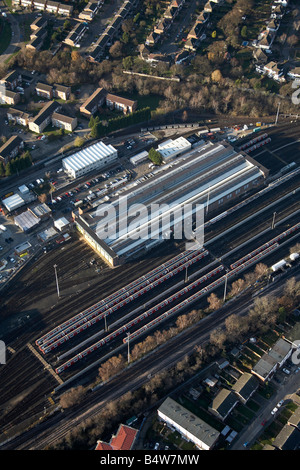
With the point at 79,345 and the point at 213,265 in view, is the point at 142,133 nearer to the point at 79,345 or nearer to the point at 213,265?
the point at 213,265

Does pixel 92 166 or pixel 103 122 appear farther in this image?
pixel 103 122

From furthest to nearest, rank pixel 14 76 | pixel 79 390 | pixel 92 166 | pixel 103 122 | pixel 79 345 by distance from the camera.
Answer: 1. pixel 14 76
2. pixel 103 122
3. pixel 92 166
4. pixel 79 345
5. pixel 79 390

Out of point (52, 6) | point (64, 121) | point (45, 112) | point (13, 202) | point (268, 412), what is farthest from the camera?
point (52, 6)

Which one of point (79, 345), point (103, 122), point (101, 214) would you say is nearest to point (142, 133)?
point (103, 122)

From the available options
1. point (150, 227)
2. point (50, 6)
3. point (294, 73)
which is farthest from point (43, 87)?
point (294, 73)

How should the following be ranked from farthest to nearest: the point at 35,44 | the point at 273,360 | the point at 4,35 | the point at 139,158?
the point at 4,35 < the point at 35,44 < the point at 139,158 < the point at 273,360

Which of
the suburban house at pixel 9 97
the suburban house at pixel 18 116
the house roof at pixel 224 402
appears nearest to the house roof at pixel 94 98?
the suburban house at pixel 18 116

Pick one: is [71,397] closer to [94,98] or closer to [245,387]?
[245,387]
